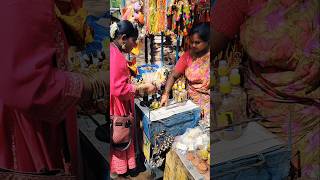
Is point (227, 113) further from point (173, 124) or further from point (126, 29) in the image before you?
point (126, 29)

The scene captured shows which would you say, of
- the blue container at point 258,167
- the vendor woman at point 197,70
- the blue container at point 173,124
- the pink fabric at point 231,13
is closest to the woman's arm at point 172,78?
the vendor woman at point 197,70

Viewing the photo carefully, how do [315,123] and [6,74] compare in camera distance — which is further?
[315,123]

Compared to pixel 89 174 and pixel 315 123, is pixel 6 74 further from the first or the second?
pixel 315 123

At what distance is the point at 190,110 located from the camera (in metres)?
Result: 1.62

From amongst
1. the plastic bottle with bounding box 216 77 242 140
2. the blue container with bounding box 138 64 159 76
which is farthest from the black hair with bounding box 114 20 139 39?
the plastic bottle with bounding box 216 77 242 140

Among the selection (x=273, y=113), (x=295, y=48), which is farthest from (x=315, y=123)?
(x=295, y=48)

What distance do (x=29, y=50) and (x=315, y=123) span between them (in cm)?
114

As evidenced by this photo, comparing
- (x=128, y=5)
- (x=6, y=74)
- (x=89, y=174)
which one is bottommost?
(x=89, y=174)

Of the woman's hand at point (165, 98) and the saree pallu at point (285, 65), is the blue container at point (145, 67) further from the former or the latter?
the saree pallu at point (285, 65)

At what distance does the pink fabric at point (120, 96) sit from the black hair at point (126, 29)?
5 centimetres

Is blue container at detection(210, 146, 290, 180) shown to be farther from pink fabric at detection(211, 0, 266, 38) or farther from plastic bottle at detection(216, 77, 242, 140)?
pink fabric at detection(211, 0, 266, 38)

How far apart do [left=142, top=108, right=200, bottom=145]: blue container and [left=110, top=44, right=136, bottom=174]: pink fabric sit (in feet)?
0.24

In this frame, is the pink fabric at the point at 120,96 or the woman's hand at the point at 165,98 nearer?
the pink fabric at the point at 120,96

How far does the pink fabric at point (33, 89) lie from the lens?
4.03 feet
